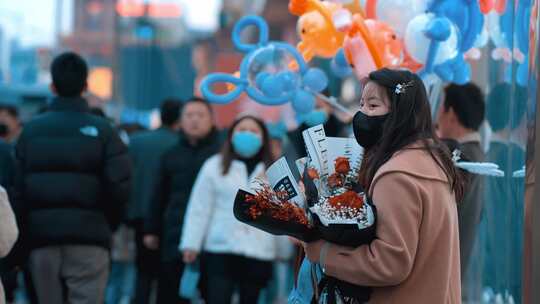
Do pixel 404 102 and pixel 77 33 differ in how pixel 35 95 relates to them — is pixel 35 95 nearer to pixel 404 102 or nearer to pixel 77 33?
pixel 77 33

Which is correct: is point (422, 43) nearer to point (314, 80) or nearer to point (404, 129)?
point (314, 80)

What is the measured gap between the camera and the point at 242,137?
738 cm

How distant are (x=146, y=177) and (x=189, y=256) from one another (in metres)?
1.96

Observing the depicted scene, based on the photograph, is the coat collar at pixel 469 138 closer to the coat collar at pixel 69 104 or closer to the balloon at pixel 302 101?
the balloon at pixel 302 101

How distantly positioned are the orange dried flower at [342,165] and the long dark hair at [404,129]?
6 cm

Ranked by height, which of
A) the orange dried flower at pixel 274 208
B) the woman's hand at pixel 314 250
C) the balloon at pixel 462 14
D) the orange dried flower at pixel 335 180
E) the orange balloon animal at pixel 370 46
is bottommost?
the woman's hand at pixel 314 250

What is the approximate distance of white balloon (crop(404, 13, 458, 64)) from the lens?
5762mm

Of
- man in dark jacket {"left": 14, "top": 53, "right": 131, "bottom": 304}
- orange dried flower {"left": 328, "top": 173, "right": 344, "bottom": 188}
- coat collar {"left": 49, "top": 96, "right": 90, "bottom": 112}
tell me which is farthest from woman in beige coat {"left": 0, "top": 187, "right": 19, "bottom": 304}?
orange dried flower {"left": 328, "top": 173, "right": 344, "bottom": 188}

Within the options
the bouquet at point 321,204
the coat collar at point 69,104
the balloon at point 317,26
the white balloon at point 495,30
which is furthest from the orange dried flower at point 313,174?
the coat collar at point 69,104

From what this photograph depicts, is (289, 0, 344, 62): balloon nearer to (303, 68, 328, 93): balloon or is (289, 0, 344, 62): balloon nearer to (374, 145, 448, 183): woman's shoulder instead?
(303, 68, 328, 93): balloon

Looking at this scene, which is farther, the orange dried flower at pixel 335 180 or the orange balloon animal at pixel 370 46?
the orange balloon animal at pixel 370 46

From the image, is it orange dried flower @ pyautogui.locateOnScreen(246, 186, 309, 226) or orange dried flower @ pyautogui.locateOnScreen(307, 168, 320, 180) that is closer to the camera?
orange dried flower @ pyautogui.locateOnScreen(246, 186, 309, 226)

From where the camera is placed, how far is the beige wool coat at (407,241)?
3.82 meters

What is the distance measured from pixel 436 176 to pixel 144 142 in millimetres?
5516
